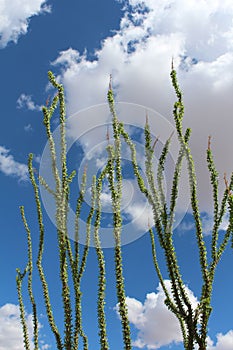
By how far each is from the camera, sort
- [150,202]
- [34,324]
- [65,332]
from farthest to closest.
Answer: [34,324], [65,332], [150,202]

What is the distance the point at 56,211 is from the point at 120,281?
169 centimetres

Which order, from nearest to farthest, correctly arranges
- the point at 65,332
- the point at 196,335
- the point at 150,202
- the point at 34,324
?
the point at 196,335
the point at 150,202
the point at 65,332
the point at 34,324

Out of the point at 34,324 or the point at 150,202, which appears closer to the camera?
the point at 150,202

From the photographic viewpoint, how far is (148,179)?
6.06 meters

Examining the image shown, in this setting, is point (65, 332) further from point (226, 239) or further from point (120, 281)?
point (226, 239)

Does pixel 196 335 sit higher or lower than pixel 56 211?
lower

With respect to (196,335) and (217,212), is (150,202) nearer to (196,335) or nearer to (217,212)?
(217,212)

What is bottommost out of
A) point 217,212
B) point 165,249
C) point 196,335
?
point 196,335

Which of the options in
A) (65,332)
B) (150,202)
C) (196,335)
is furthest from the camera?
(65,332)

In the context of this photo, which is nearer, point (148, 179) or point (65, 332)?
point (148, 179)

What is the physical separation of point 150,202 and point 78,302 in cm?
201

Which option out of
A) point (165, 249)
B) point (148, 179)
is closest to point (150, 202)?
point (148, 179)

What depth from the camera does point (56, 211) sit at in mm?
6645

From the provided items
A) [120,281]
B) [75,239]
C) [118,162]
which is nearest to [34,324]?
[75,239]
